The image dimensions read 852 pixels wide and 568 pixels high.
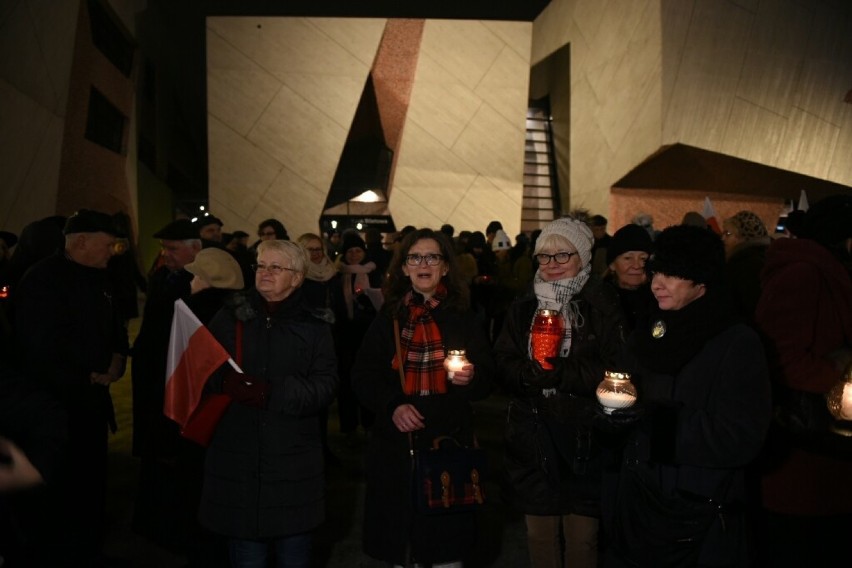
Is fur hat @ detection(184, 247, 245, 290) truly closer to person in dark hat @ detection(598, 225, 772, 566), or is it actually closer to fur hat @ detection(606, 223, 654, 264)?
person in dark hat @ detection(598, 225, 772, 566)

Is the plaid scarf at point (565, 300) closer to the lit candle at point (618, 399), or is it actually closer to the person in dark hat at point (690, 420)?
the person in dark hat at point (690, 420)

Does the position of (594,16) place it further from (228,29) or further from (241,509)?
(241,509)

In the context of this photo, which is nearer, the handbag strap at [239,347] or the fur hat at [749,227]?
the handbag strap at [239,347]

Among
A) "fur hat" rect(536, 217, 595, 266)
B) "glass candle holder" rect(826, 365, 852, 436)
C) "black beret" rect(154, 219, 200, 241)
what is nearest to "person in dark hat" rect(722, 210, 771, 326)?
"fur hat" rect(536, 217, 595, 266)

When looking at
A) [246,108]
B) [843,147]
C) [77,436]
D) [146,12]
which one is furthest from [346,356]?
[146,12]

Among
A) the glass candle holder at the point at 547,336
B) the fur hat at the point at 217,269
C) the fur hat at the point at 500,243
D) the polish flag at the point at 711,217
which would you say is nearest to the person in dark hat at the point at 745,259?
the glass candle holder at the point at 547,336

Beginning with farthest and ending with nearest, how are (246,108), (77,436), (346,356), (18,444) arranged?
(246,108), (346,356), (77,436), (18,444)

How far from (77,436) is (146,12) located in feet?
63.8

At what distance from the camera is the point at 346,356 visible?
6328mm

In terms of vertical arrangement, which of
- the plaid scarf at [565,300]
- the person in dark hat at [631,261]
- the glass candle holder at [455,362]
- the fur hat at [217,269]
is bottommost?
the glass candle holder at [455,362]

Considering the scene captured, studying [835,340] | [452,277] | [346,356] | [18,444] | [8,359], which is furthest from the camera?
[346,356]

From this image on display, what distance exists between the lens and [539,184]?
2064cm

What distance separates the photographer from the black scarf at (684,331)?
2.35m

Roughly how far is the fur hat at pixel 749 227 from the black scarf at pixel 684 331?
200 centimetres
